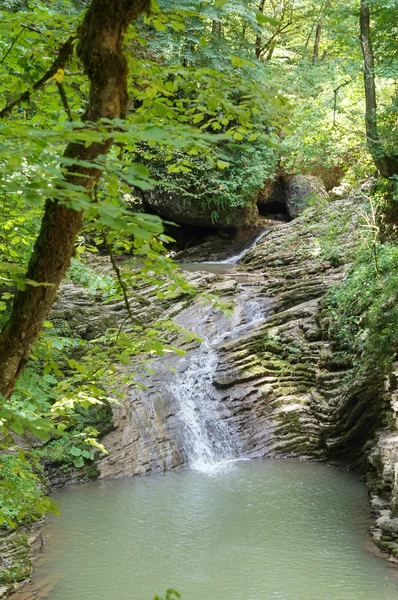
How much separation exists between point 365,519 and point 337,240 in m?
7.82

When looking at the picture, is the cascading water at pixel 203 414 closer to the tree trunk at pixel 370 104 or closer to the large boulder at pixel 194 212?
the tree trunk at pixel 370 104

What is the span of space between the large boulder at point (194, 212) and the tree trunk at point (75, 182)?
1561 cm

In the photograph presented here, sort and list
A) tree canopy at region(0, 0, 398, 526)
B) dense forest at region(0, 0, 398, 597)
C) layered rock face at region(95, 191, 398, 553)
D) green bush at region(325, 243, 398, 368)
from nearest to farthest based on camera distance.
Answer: tree canopy at region(0, 0, 398, 526) → dense forest at region(0, 0, 398, 597) → green bush at region(325, 243, 398, 368) → layered rock face at region(95, 191, 398, 553)

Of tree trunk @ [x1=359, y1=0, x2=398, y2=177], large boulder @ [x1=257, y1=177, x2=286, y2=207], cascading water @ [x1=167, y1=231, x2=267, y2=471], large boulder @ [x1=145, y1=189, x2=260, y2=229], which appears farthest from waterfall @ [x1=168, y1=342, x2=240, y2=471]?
large boulder @ [x1=257, y1=177, x2=286, y2=207]

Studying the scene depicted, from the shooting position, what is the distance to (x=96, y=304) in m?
12.3

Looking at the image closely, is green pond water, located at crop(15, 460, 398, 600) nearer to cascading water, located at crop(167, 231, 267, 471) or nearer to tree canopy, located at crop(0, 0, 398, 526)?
cascading water, located at crop(167, 231, 267, 471)

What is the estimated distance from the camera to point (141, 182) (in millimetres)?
1660

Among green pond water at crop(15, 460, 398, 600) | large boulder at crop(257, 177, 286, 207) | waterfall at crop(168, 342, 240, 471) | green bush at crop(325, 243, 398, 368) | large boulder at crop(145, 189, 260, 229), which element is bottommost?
green pond water at crop(15, 460, 398, 600)

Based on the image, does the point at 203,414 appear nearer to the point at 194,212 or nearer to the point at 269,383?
the point at 269,383

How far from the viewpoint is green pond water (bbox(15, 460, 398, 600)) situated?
6.10m

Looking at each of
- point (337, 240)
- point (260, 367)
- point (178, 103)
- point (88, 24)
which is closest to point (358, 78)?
point (337, 240)

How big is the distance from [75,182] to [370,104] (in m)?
8.85

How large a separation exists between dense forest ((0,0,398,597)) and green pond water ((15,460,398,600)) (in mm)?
710

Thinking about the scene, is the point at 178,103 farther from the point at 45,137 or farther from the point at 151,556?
the point at 151,556
